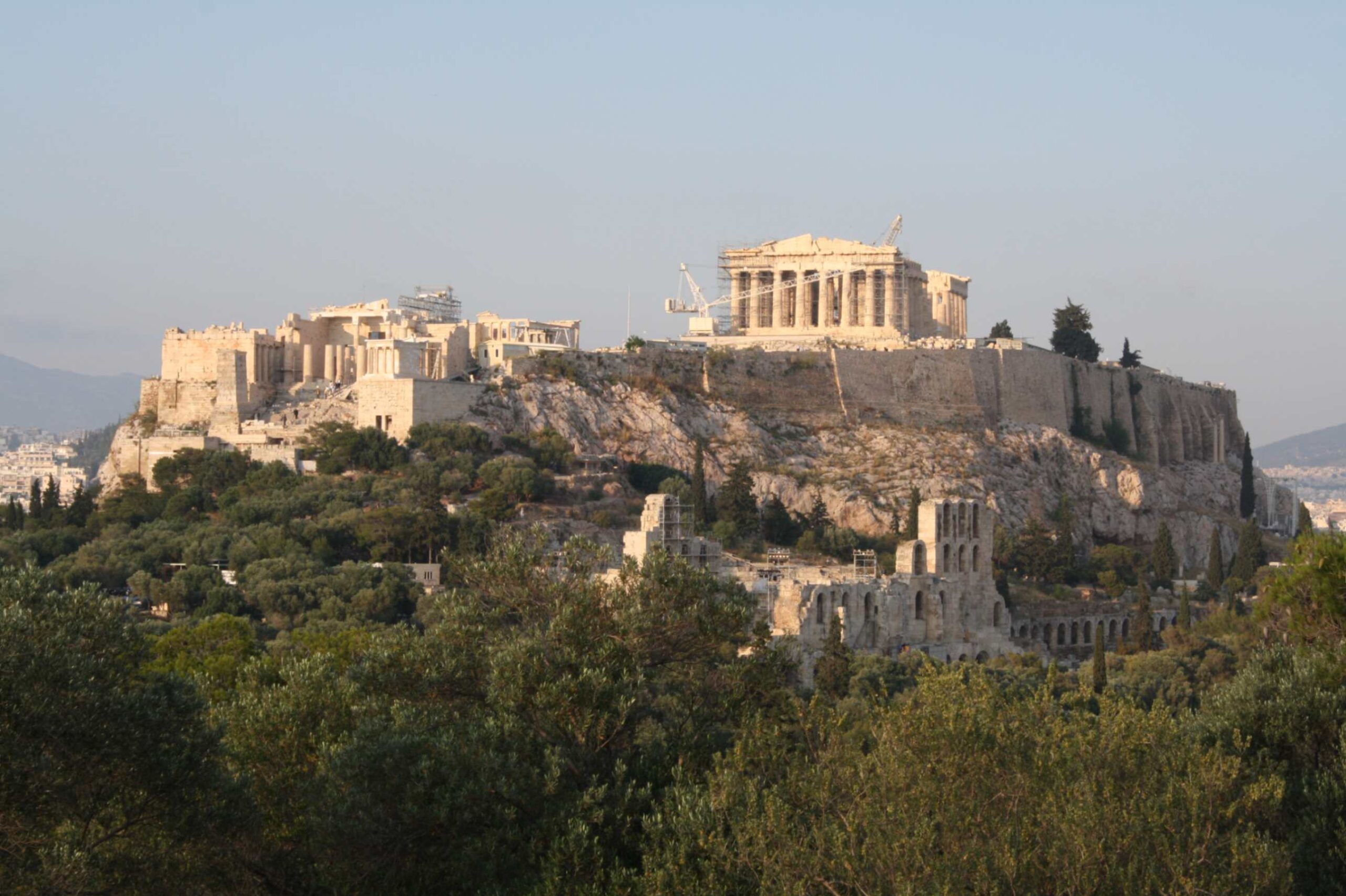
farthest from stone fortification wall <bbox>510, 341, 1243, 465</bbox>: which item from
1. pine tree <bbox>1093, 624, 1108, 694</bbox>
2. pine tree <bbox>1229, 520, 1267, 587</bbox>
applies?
pine tree <bbox>1093, 624, 1108, 694</bbox>

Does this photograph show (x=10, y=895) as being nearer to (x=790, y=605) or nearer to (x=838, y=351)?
(x=790, y=605)

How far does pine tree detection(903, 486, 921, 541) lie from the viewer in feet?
187

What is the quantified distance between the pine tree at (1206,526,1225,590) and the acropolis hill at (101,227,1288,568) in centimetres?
→ 518

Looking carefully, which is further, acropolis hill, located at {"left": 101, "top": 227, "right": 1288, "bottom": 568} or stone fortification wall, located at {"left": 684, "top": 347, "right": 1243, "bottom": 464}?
stone fortification wall, located at {"left": 684, "top": 347, "right": 1243, "bottom": 464}

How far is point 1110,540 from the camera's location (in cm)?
7119

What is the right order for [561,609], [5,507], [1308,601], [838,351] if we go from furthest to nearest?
[838,351] → [5,507] → [1308,601] → [561,609]

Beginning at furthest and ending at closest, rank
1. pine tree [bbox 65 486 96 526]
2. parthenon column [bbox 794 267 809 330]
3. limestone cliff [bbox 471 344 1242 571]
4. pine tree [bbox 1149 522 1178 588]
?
1. parthenon column [bbox 794 267 809 330]
2. pine tree [bbox 1149 522 1178 588]
3. limestone cliff [bbox 471 344 1242 571]
4. pine tree [bbox 65 486 96 526]

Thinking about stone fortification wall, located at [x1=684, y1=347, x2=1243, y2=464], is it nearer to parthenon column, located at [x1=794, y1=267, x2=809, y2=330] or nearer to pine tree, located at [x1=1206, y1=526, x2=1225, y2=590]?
parthenon column, located at [x1=794, y1=267, x2=809, y2=330]

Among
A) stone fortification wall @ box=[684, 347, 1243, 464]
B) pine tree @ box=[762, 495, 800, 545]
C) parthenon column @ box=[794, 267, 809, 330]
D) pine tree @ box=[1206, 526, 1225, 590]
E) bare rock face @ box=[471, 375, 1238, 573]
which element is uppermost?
parthenon column @ box=[794, 267, 809, 330]

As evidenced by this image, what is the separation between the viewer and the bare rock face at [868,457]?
63.8 m

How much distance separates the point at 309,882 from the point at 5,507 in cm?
4188

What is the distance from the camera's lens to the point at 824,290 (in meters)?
78.9

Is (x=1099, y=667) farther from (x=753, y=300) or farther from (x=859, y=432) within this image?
(x=753, y=300)

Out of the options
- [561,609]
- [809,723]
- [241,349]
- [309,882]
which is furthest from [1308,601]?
[241,349]
